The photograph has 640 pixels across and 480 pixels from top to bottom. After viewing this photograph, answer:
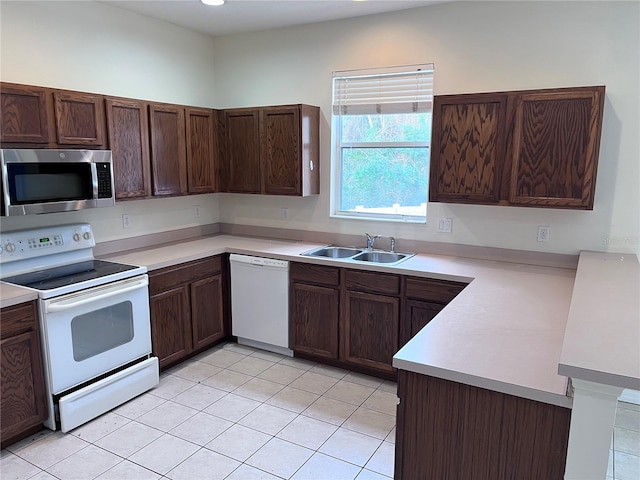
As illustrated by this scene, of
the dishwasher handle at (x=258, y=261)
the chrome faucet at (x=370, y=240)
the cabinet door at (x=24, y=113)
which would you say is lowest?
the dishwasher handle at (x=258, y=261)

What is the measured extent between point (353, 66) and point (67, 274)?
2608 millimetres

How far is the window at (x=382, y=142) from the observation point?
11.4 feet

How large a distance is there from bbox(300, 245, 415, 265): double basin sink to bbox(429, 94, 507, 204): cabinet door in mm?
662

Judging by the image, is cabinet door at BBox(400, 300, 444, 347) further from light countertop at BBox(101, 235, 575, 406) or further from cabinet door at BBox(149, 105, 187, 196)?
cabinet door at BBox(149, 105, 187, 196)

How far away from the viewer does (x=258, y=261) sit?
3.62m

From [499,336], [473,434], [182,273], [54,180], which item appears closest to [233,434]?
[182,273]

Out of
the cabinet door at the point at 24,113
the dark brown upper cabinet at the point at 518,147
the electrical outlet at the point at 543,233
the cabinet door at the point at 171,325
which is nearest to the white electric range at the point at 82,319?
the cabinet door at the point at 171,325

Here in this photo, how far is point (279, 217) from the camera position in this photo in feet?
13.8

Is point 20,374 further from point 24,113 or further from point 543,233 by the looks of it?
point 543,233

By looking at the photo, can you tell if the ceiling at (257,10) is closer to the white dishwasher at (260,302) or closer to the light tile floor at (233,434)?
the white dishwasher at (260,302)

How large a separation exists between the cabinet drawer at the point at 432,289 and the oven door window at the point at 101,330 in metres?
1.88

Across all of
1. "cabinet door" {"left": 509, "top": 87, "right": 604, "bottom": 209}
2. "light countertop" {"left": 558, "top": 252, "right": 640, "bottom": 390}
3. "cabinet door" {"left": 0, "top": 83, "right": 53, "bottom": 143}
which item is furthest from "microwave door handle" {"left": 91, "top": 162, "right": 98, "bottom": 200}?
"light countertop" {"left": 558, "top": 252, "right": 640, "bottom": 390}

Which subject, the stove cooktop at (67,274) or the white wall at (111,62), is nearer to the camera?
the stove cooktop at (67,274)

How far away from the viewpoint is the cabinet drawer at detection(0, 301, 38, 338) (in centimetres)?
236
